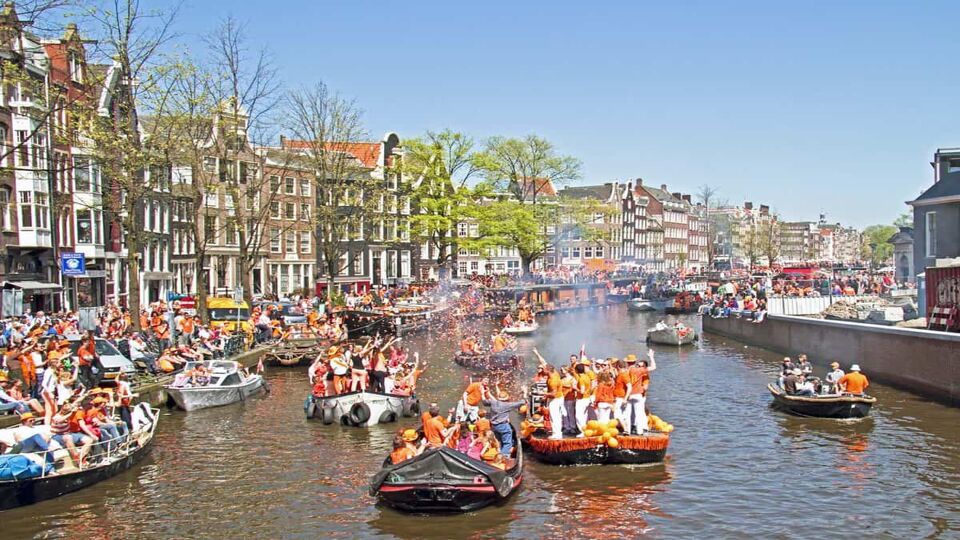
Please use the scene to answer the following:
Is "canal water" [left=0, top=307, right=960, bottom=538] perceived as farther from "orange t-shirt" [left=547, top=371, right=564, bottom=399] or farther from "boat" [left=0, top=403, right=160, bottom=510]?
"orange t-shirt" [left=547, top=371, right=564, bottom=399]

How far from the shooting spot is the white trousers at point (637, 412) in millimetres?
21781

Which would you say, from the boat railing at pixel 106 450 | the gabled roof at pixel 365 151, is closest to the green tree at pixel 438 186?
the gabled roof at pixel 365 151

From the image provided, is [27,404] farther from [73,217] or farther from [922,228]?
[922,228]

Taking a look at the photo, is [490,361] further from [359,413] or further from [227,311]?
[227,311]

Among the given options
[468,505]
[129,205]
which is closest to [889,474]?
[468,505]

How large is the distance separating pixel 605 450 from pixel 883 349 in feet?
63.6

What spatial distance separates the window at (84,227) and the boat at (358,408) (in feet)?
97.3

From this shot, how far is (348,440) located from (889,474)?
14.4 m

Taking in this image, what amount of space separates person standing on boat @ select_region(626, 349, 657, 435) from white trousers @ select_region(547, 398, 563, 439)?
5.50 feet

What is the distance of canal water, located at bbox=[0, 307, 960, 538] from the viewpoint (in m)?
17.9

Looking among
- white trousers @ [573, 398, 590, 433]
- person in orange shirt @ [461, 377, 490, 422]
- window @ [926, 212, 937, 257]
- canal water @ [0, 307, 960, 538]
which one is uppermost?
window @ [926, 212, 937, 257]

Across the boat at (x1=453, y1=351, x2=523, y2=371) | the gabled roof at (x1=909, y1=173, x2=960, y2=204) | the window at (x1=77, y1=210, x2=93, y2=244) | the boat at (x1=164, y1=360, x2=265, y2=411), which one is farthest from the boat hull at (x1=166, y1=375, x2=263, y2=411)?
the gabled roof at (x1=909, y1=173, x2=960, y2=204)

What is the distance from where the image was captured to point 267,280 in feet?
235

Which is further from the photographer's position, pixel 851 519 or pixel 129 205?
pixel 129 205
